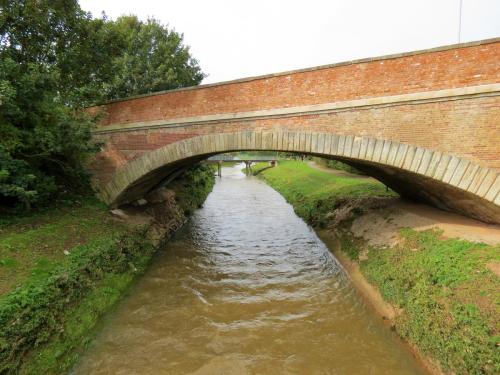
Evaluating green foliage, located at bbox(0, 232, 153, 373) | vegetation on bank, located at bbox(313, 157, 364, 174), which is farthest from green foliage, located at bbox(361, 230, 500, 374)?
vegetation on bank, located at bbox(313, 157, 364, 174)

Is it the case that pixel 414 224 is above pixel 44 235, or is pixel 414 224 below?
below

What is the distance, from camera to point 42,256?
666cm

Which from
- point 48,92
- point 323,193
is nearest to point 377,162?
point 48,92

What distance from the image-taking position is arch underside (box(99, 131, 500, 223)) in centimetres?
625

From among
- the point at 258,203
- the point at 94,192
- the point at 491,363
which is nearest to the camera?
the point at 491,363

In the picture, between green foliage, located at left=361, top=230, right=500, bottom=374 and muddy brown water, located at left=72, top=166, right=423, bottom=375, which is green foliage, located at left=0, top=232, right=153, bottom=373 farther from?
green foliage, located at left=361, top=230, right=500, bottom=374

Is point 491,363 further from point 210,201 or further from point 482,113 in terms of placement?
point 210,201

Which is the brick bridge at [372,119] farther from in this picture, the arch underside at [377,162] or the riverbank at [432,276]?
the riverbank at [432,276]

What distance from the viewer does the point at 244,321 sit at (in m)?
6.74

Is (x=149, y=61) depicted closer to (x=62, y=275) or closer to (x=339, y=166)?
(x=339, y=166)

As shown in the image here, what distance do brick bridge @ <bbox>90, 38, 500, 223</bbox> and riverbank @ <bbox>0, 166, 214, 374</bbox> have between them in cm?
206

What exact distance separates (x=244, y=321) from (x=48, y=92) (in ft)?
27.0

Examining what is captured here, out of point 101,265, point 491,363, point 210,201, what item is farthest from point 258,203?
point 491,363

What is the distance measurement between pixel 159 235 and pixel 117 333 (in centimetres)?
558
